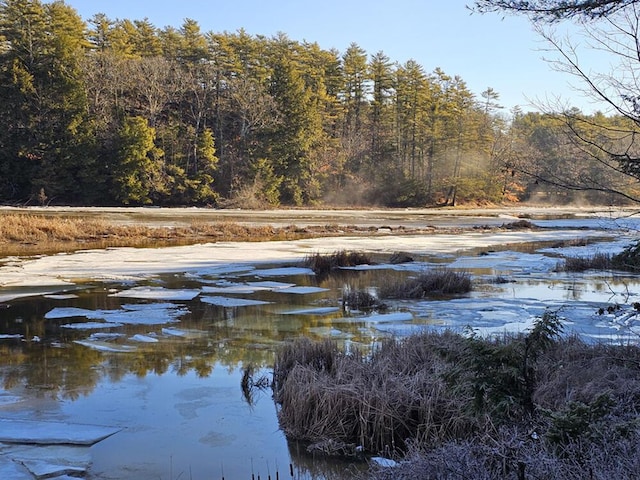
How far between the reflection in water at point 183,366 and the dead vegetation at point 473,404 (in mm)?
442

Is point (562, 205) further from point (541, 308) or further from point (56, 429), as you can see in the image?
point (56, 429)

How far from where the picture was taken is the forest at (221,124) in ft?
162

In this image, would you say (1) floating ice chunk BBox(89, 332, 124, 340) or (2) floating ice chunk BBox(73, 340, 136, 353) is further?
(1) floating ice chunk BBox(89, 332, 124, 340)

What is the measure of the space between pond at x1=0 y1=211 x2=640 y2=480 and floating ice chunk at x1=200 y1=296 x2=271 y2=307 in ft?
0.13

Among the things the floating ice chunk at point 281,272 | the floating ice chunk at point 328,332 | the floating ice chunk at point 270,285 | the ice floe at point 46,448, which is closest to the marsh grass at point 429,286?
the floating ice chunk at point 270,285

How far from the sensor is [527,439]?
4.18m

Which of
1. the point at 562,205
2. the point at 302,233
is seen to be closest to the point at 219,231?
the point at 302,233

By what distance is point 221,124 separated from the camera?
59688mm

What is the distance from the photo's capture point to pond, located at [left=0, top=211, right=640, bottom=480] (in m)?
5.57

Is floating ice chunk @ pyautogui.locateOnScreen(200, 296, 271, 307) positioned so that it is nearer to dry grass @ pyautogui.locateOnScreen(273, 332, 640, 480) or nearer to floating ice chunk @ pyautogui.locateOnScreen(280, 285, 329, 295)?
floating ice chunk @ pyautogui.locateOnScreen(280, 285, 329, 295)

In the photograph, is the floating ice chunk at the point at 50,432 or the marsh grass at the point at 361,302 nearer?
the floating ice chunk at the point at 50,432

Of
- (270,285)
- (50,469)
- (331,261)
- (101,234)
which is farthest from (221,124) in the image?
(50,469)

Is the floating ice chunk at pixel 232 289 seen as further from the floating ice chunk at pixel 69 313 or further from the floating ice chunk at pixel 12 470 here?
the floating ice chunk at pixel 12 470

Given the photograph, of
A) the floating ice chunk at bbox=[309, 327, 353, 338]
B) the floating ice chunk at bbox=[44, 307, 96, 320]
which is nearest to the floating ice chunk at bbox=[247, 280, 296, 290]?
the floating ice chunk at bbox=[44, 307, 96, 320]
